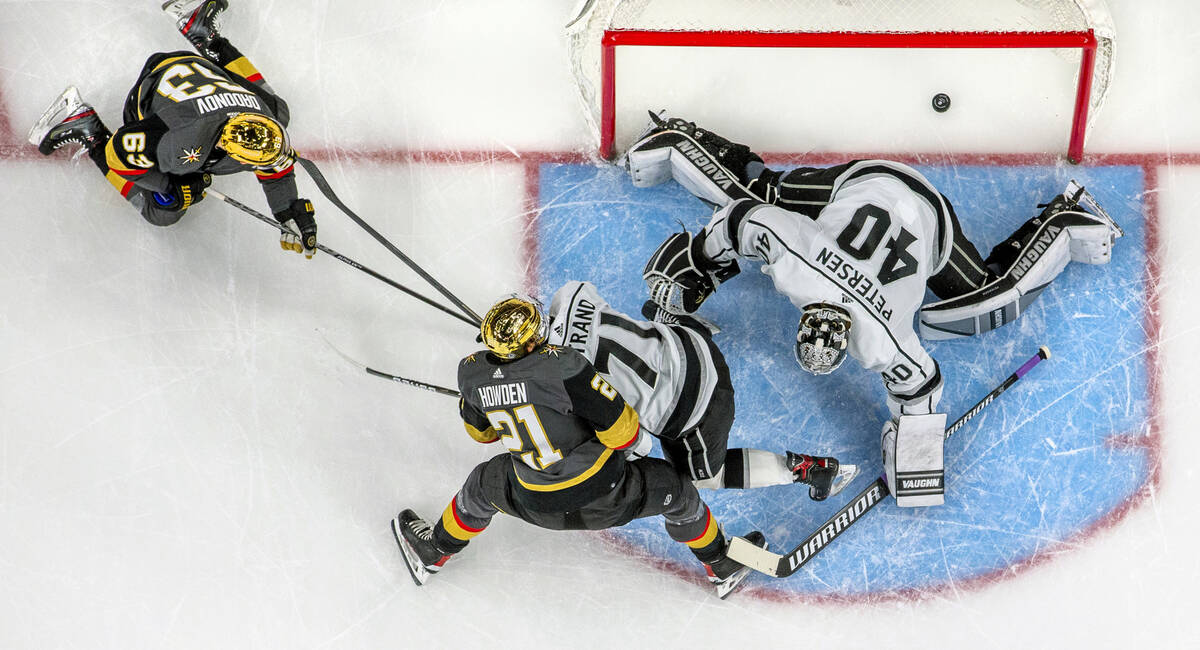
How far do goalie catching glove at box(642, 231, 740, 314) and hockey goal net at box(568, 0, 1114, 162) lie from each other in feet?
1.81

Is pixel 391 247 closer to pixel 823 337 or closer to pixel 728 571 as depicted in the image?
pixel 823 337

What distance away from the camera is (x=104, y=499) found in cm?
393

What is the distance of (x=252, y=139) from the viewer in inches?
128

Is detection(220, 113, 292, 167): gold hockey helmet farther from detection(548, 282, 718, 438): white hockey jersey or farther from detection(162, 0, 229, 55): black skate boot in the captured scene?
detection(548, 282, 718, 438): white hockey jersey

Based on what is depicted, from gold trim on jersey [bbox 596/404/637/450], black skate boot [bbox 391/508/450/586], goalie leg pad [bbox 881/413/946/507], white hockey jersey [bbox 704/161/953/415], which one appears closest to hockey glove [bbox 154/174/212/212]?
black skate boot [bbox 391/508/450/586]

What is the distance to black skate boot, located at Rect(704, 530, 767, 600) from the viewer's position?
12.3 feet

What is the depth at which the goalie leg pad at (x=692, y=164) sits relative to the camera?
3.80 metres

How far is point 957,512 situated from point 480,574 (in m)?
1.94

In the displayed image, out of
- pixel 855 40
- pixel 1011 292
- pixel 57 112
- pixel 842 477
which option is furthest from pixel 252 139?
pixel 1011 292

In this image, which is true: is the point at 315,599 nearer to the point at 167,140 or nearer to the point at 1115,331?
the point at 167,140

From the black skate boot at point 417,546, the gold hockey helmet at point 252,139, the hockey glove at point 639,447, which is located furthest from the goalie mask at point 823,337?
the gold hockey helmet at point 252,139

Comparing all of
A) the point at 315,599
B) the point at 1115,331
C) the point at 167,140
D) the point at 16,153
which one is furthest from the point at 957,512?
the point at 16,153

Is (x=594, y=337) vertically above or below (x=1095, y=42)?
below

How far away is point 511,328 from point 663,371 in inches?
24.4
